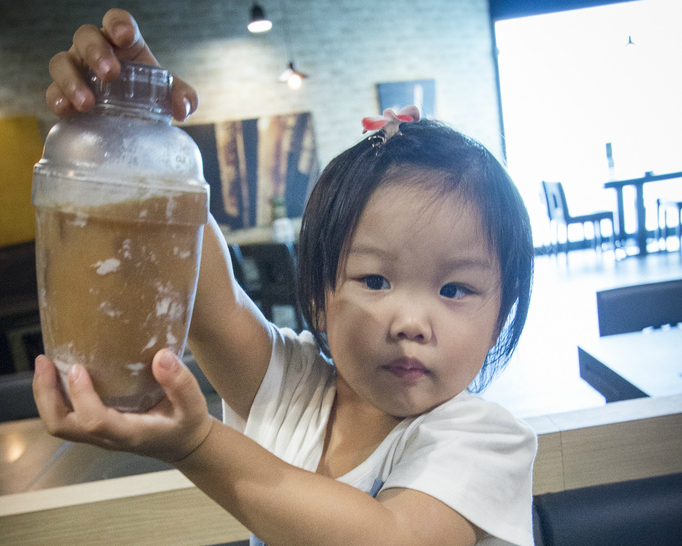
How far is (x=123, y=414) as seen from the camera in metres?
0.45

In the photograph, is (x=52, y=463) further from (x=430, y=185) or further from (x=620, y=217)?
(x=620, y=217)

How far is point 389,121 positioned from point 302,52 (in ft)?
22.5

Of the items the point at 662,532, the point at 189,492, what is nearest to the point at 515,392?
the point at 662,532

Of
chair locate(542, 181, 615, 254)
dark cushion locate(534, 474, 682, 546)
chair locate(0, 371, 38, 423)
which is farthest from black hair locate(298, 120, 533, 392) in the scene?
chair locate(542, 181, 615, 254)

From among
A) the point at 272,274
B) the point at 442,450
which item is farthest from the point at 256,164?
the point at 442,450

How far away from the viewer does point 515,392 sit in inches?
132

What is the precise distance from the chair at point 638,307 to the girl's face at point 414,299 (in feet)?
4.93

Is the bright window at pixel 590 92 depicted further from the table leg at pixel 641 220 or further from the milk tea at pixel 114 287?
the milk tea at pixel 114 287

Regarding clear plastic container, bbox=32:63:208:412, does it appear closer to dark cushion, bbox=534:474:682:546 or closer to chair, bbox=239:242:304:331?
dark cushion, bbox=534:474:682:546

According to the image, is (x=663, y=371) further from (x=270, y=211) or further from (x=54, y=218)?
(x=270, y=211)

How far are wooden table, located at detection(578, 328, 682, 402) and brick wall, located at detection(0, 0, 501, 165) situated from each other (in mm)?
5188

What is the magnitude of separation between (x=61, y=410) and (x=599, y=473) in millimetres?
854

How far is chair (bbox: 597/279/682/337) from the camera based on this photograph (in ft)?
→ 6.63

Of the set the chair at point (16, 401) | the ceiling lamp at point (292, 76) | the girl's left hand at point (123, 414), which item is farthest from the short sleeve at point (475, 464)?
the ceiling lamp at point (292, 76)
